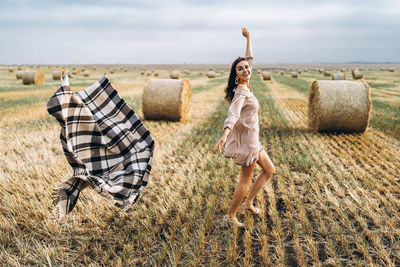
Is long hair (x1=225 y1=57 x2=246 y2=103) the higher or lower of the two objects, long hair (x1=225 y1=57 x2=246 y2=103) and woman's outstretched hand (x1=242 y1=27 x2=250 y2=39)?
the lower

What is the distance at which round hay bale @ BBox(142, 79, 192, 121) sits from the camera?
33.4 ft

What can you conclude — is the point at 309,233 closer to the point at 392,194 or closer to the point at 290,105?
the point at 392,194

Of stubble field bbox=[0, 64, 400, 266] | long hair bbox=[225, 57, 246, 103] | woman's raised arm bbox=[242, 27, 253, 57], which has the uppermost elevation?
woman's raised arm bbox=[242, 27, 253, 57]

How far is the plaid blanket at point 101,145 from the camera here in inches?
102

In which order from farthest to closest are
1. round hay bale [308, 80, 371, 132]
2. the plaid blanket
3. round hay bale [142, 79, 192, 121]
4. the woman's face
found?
round hay bale [142, 79, 192, 121]
round hay bale [308, 80, 371, 132]
the woman's face
the plaid blanket

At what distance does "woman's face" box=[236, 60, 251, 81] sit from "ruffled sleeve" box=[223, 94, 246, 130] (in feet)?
0.81

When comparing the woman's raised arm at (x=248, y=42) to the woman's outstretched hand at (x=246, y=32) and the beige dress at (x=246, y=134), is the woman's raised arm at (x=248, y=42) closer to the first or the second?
the woman's outstretched hand at (x=246, y=32)

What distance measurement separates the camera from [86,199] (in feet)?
14.5

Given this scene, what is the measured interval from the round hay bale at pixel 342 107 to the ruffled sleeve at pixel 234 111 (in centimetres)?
588

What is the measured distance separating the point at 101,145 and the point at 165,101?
7.18 meters

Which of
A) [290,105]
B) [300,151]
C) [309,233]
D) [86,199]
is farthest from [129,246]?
[290,105]

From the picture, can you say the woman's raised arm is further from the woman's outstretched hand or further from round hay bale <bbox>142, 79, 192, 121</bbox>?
round hay bale <bbox>142, 79, 192, 121</bbox>

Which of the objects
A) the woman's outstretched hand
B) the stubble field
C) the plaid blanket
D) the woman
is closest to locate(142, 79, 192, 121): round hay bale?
the stubble field

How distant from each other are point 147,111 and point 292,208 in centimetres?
717
